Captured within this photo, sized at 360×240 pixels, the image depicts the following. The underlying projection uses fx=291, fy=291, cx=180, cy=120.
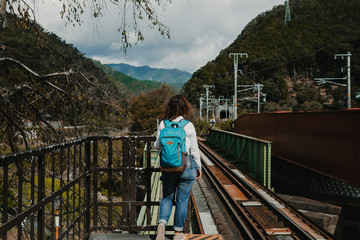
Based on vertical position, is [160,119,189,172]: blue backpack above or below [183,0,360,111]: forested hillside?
below

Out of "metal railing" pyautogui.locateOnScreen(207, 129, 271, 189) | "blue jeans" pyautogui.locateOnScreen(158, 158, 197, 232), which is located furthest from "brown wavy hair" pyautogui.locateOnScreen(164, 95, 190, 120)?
"metal railing" pyautogui.locateOnScreen(207, 129, 271, 189)

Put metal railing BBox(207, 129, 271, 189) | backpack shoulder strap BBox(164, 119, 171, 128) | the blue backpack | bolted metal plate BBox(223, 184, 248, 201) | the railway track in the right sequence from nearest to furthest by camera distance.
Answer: the blue backpack
backpack shoulder strap BBox(164, 119, 171, 128)
the railway track
bolted metal plate BBox(223, 184, 248, 201)
metal railing BBox(207, 129, 271, 189)

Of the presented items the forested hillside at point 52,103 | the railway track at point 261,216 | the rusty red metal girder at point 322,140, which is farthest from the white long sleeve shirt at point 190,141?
the rusty red metal girder at point 322,140

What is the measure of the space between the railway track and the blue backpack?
9.12ft

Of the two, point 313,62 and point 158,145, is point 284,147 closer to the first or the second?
point 158,145

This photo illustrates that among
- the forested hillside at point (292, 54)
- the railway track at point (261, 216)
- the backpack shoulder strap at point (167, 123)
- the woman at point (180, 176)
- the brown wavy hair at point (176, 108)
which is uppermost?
the forested hillside at point (292, 54)

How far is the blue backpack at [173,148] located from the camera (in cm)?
326

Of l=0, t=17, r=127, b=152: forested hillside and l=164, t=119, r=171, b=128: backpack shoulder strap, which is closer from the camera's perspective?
l=164, t=119, r=171, b=128: backpack shoulder strap

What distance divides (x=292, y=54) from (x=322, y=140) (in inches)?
4472

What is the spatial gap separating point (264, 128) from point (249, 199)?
272 inches

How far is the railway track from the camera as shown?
538 cm

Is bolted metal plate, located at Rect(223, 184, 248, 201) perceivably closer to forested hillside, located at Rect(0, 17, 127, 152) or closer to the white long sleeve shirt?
forested hillside, located at Rect(0, 17, 127, 152)

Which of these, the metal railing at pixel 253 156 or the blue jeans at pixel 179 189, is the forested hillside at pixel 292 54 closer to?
the metal railing at pixel 253 156

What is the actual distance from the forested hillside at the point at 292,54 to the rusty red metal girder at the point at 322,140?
74.8 m
